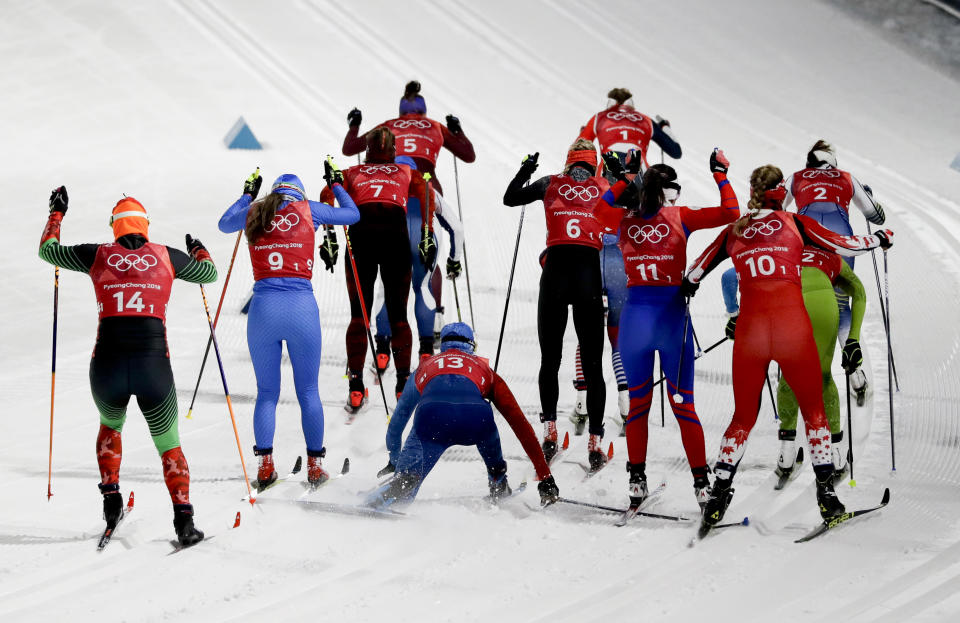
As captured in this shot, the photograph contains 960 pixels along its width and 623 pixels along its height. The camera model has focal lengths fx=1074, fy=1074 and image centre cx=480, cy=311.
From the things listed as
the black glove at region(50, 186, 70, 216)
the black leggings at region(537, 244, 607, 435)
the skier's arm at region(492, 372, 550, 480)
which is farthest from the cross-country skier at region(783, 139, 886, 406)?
the black glove at region(50, 186, 70, 216)

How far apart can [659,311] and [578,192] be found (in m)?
1.01

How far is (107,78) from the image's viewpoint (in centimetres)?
1488

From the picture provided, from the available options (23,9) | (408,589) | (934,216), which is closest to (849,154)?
(934,216)

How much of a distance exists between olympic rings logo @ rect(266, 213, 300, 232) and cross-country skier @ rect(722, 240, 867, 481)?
2.36m

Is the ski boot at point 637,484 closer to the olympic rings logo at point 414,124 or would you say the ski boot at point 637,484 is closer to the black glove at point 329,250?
the black glove at point 329,250

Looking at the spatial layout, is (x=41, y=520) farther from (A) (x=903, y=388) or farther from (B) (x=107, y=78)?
(B) (x=107, y=78)

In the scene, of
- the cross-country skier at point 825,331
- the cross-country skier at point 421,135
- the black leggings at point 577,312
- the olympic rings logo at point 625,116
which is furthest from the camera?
the olympic rings logo at point 625,116

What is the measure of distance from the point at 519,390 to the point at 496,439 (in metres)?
2.03

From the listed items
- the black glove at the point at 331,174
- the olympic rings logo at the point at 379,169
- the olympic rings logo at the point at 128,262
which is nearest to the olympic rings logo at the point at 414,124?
the olympic rings logo at the point at 379,169

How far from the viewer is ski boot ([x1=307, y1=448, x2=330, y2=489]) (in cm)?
575

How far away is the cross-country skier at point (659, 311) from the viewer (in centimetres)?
537

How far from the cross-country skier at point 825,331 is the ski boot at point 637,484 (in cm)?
85

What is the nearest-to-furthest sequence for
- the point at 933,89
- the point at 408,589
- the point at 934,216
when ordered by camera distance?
the point at 408,589, the point at 934,216, the point at 933,89

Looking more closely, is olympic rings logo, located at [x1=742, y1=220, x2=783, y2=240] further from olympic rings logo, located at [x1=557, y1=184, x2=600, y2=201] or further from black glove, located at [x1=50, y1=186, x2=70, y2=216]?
black glove, located at [x1=50, y1=186, x2=70, y2=216]
